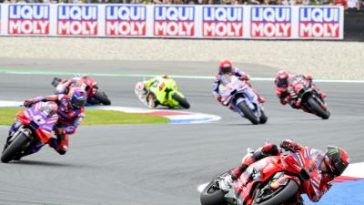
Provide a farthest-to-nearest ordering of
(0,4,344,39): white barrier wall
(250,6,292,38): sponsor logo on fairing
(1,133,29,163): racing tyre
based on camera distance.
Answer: (0,4,344,39): white barrier wall → (250,6,292,38): sponsor logo on fairing → (1,133,29,163): racing tyre

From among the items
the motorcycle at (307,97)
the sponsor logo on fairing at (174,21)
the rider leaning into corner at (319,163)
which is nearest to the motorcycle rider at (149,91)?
the motorcycle at (307,97)

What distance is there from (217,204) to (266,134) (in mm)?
9702

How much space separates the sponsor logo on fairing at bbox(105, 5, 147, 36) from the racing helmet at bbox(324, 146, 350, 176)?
31.5 meters

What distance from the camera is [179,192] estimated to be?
1323 cm

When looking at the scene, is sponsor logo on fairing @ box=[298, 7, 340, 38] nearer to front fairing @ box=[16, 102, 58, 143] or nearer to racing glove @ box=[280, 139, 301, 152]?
front fairing @ box=[16, 102, 58, 143]

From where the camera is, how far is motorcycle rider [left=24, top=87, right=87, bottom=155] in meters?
15.4

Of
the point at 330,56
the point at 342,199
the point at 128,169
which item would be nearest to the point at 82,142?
the point at 128,169

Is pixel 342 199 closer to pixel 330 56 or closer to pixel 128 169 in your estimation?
pixel 128 169

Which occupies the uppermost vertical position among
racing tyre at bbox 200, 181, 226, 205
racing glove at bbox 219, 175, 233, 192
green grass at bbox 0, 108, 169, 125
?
racing glove at bbox 219, 175, 233, 192

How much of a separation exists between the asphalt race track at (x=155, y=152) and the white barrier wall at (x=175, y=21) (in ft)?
31.4

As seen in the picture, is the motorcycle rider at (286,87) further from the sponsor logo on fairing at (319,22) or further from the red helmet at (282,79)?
the sponsor logo on fairing at (319,22)

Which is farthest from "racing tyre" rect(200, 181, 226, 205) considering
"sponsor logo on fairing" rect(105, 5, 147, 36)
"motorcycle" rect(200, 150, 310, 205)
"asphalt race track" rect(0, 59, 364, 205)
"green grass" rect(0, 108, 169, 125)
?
"sponsor logo on fairing" rect(105, 5, 147, 36)

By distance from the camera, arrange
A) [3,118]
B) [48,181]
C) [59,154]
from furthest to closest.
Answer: [3,118] < [59,154] < [48,181]

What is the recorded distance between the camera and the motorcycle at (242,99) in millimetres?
23125
